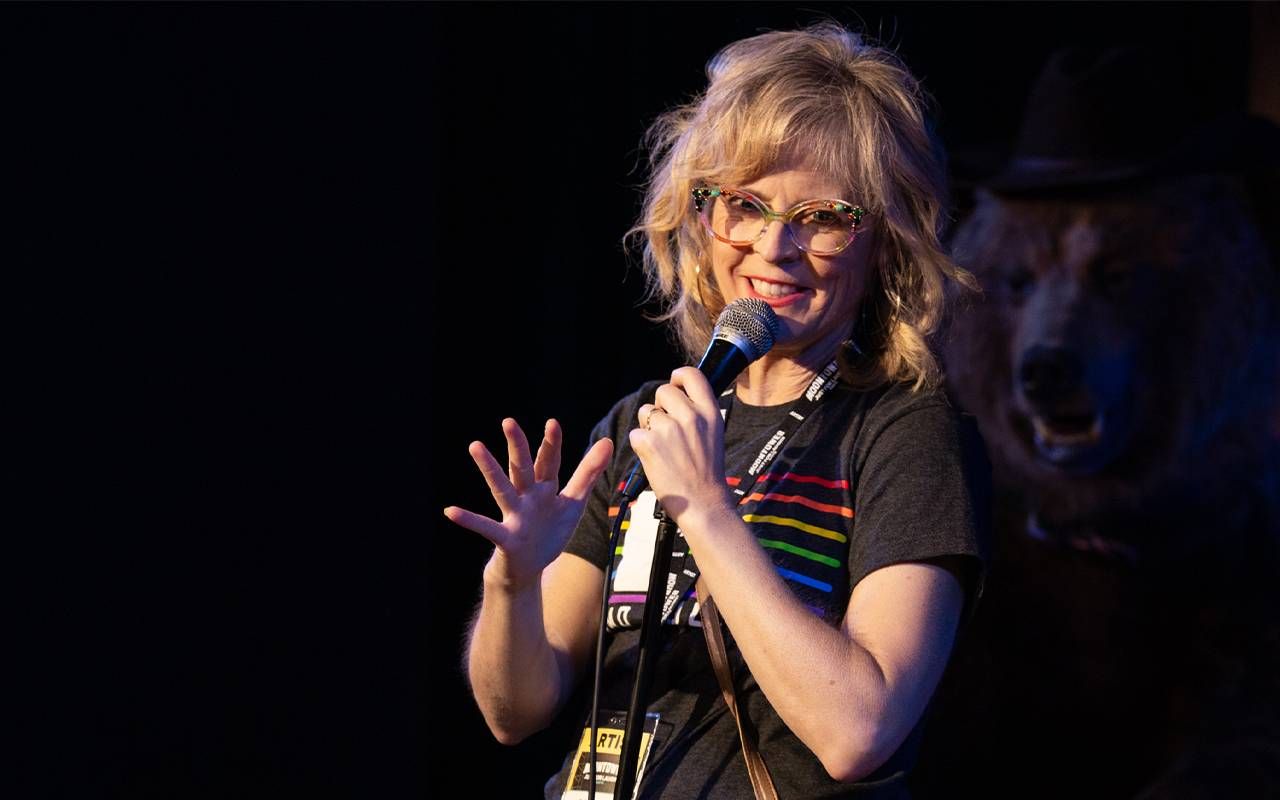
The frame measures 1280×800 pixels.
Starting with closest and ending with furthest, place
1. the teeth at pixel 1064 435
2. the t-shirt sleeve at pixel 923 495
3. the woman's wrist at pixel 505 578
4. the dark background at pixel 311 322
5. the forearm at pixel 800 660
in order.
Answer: the forearm at pixel 800 660 < the t-shirt sleeve at pixel 923 495 < the woman's wrist at pixel 505 578 < the dark background at pixel 311 322 < the teeth at pixel 1064 435

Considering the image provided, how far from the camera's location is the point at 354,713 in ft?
8.96

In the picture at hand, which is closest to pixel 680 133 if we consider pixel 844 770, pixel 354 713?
pixel 844 770

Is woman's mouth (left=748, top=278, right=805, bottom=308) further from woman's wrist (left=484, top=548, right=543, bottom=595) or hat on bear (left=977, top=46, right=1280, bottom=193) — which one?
hat on bear (left=977, top=46, right=1280, bottom=193)

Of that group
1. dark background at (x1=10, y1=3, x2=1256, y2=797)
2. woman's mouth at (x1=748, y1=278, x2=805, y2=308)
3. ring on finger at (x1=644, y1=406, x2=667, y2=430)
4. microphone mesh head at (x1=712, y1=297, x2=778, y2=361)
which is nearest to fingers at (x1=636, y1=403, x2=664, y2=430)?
ring on finger at (x1=644, y1=406, x2=667, y2=430)

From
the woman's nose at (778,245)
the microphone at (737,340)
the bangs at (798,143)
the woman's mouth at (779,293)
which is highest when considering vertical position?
the bangs at (798,143)

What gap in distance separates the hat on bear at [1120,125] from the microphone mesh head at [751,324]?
54.6 inches

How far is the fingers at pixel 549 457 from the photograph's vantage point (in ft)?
4.44

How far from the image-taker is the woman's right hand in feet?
4.39

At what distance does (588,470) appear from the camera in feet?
4.51

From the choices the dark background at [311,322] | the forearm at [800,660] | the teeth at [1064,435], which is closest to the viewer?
the forearm at [800,660]

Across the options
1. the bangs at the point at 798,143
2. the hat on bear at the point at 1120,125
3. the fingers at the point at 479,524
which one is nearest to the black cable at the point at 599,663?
the fingers at the point at 479,524

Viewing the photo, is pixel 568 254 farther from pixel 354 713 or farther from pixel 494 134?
pixel 354 713

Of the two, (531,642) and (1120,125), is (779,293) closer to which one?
(531,642)

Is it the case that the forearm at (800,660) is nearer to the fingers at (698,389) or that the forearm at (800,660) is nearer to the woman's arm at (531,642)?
the fingers at (698,389)
